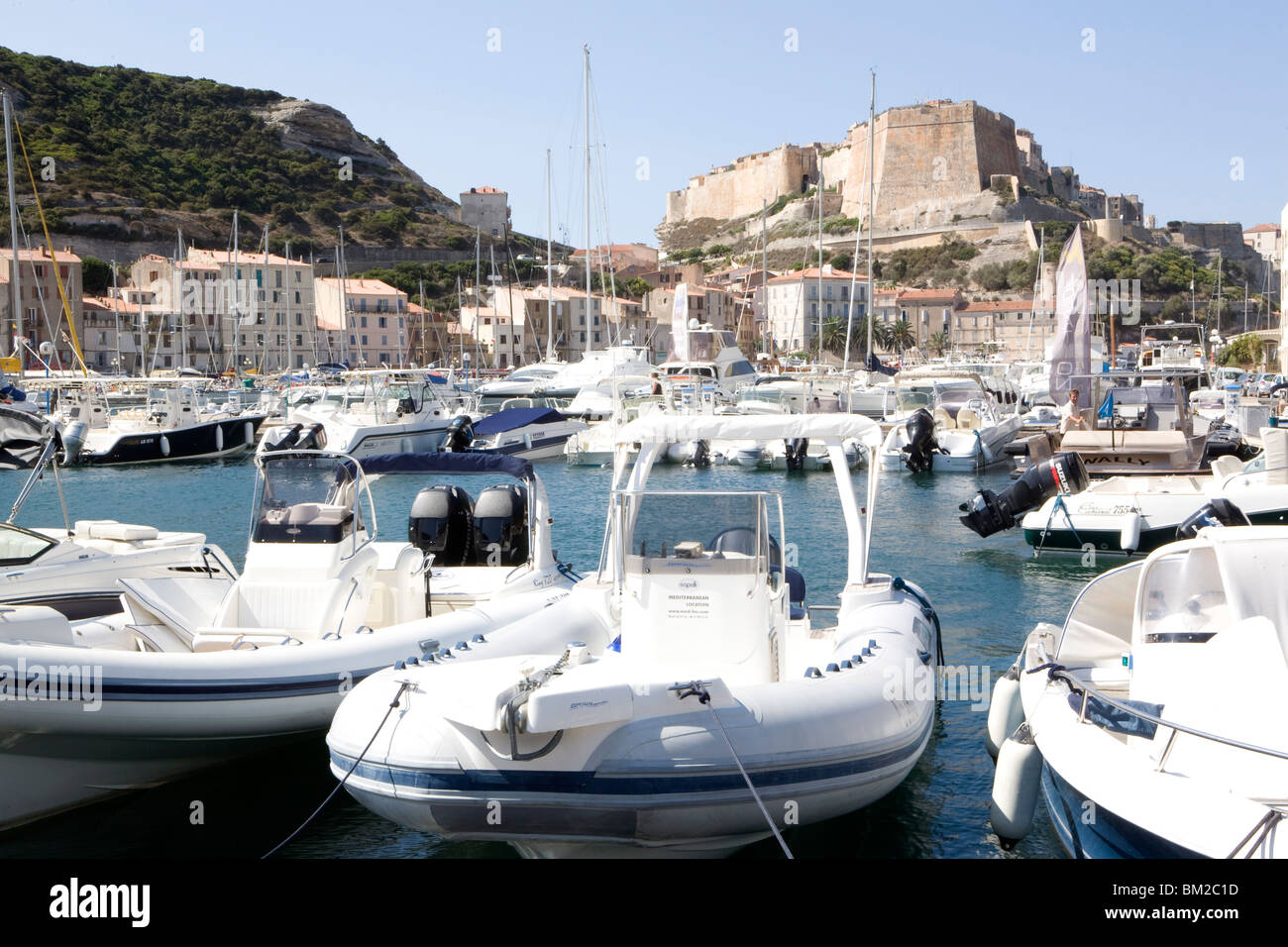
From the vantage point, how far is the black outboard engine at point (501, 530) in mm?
10523

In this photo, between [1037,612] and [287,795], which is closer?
[287,795]

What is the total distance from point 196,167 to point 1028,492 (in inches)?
4338

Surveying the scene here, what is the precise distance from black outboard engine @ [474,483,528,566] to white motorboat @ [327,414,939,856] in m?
3.17

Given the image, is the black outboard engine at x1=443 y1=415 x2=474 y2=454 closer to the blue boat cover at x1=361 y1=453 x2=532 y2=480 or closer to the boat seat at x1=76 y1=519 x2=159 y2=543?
the boat seat at x1=76 y1=519 x2=159 y2=543

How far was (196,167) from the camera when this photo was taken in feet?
367

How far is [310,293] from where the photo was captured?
83938 millimetres

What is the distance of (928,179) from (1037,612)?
104626 mm

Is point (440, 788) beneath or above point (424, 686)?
beneath

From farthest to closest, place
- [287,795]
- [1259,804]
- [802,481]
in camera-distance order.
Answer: [802,481] → [287,795] → [1259,804]

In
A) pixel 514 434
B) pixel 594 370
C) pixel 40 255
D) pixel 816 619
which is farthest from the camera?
pixel 40 255

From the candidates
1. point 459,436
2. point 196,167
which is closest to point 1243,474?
point 459,436

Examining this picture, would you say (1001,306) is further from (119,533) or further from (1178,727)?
(1178,727)
